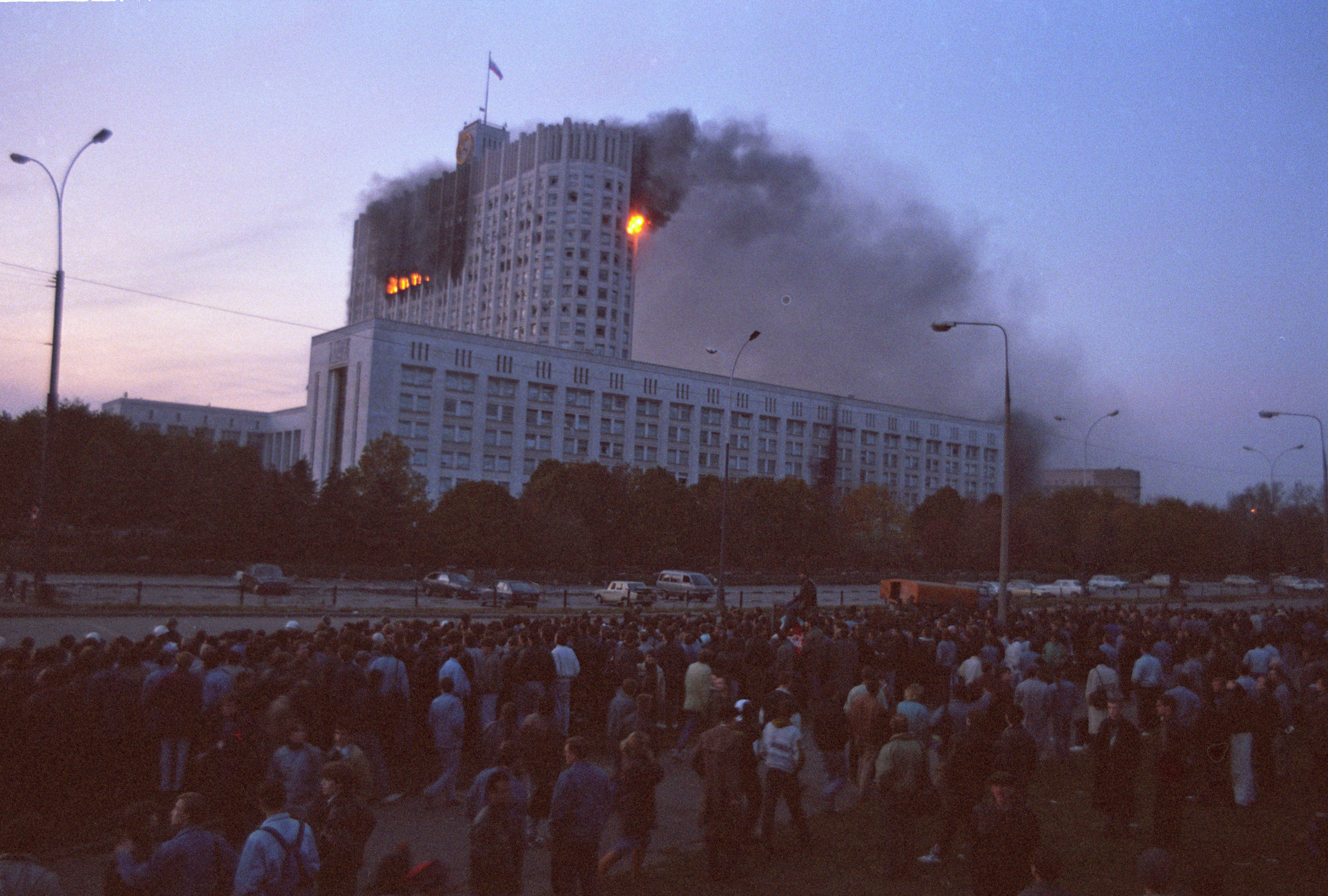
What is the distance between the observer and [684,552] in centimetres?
8619

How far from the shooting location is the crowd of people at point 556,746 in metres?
6.57

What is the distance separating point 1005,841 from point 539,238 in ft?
462

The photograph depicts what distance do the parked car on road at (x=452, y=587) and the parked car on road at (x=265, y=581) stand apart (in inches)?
272

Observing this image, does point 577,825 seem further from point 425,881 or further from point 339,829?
point 425,881

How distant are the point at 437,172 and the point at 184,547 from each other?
133 m

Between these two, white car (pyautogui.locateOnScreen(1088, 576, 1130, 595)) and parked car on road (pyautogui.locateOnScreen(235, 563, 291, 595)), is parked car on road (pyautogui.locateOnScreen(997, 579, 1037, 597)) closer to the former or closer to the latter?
A: white car (pyautogui.locateOnScreen(1088, 576, 1130, 595))

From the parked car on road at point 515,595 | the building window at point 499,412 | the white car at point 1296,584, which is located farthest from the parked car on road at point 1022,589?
the building window at point 499,412

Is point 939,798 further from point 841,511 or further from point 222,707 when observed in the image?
point 841,511

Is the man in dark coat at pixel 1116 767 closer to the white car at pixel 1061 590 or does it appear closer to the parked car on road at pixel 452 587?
the parked car on road at pixel 452 587

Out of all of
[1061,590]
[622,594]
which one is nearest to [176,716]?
[622,594]

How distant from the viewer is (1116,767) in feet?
34.4

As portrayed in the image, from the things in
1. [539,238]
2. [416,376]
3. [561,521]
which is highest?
[539,238]

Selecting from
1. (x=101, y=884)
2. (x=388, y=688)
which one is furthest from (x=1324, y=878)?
(x=101, y=884)

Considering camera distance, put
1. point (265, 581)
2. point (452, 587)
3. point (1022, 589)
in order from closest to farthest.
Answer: point (265, 581)
point (452, 587)
point (1022, 589)
